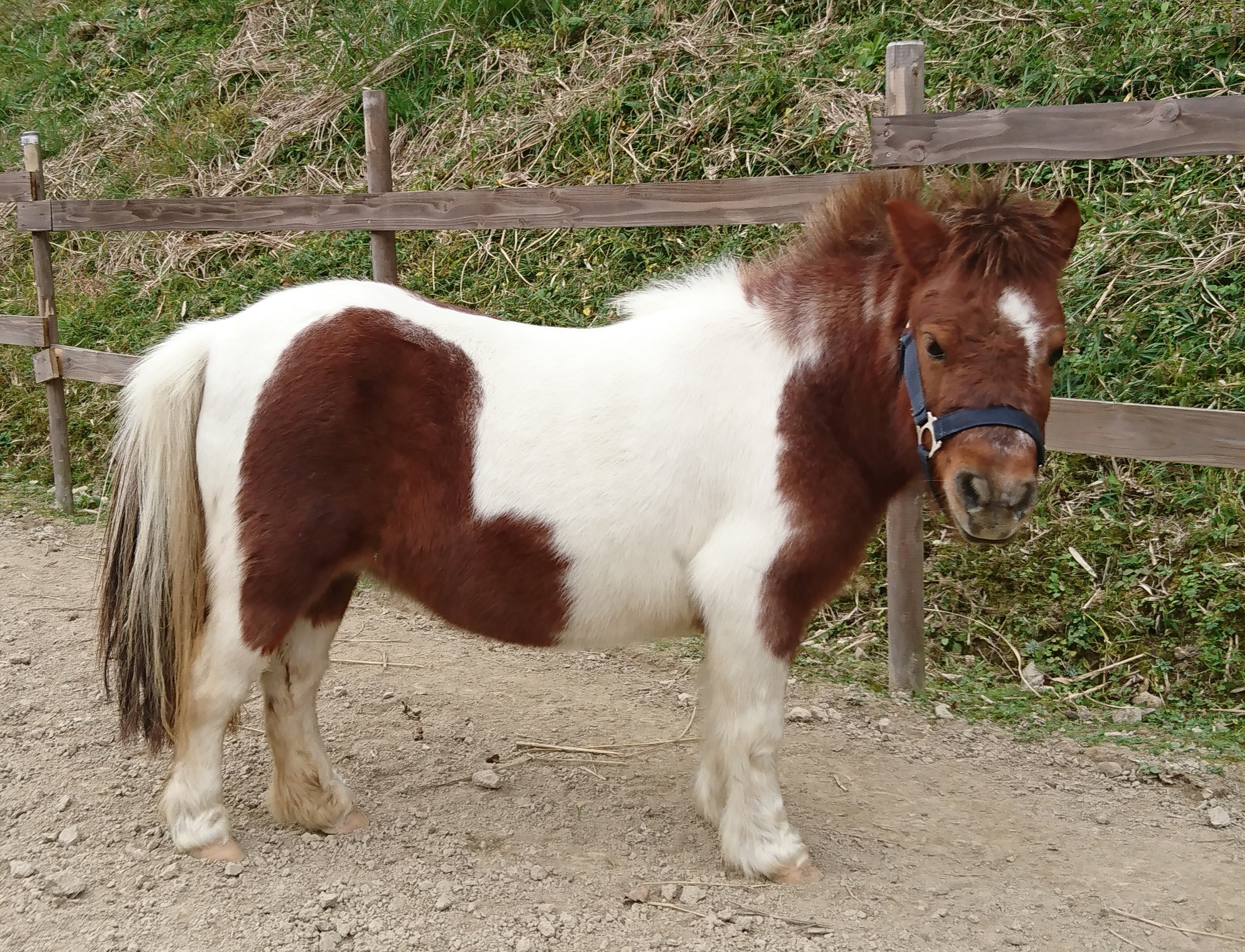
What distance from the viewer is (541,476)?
9.02 feet

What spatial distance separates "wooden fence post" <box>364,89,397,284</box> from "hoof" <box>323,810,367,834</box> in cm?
278

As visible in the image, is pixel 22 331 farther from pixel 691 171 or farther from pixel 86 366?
pixel 691 171

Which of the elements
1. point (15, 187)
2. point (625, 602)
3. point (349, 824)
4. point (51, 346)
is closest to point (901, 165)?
point (625, 602)

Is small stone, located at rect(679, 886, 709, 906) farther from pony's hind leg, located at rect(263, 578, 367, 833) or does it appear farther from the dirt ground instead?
pony's hind leg, located at rect(263, 578, 367, 833)

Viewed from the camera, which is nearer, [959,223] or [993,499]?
[993,499]

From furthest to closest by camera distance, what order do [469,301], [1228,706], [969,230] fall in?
[469,301]
[1228,706]
[969,230]

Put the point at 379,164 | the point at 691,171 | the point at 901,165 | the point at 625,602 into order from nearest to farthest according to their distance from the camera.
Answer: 1. the point at 625,602
2. the point at 901,165
3. the point at 379,164
4. the point at 691,171

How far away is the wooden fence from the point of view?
3.28m

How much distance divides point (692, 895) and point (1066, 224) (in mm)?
1963

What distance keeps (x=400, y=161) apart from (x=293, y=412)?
568 cm

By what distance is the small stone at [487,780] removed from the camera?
135 inches

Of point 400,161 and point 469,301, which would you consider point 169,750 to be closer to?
point 469,301

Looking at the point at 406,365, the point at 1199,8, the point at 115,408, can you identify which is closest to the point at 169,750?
the point at 406,365

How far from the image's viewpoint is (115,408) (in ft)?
24.2
